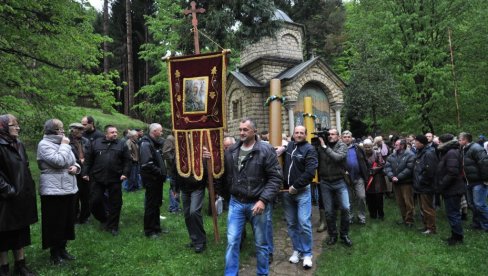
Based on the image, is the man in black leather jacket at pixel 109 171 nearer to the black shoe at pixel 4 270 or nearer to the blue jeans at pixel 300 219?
the black shoe at pixel 4 270

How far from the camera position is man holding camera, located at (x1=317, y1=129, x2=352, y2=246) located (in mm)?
6043

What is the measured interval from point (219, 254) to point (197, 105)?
99.6 inches

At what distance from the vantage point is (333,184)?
20.0 ft

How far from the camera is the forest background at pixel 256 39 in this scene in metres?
10.1

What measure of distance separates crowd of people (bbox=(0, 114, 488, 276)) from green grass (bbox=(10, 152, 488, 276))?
0.79 feet

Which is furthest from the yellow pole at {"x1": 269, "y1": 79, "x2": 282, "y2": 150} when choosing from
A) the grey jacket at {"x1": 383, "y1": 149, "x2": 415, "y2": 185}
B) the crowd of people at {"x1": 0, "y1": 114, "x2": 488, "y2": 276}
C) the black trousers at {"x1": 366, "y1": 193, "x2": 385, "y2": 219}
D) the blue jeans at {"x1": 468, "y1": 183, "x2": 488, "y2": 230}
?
the blue jeans at {"x1": 468, "y1": 183, "x2": 488, "y2": 230}

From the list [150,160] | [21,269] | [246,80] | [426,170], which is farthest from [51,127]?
[246,80]

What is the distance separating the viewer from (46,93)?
10.4m

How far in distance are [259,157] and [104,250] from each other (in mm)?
3222

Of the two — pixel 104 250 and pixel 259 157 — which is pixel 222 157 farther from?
pixel 104 250

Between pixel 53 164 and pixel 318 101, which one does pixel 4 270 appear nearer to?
pixel 53 164

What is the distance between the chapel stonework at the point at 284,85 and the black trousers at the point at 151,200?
1249cm

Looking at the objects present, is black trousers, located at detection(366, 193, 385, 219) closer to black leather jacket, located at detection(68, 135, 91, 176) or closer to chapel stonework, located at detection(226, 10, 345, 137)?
black leather jacket, located at detection(68, 135, 91, 176)

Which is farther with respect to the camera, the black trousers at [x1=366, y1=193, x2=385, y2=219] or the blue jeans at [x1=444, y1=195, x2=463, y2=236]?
the black trousers at [x1=366, y1=193, x2=385, y2=219]
